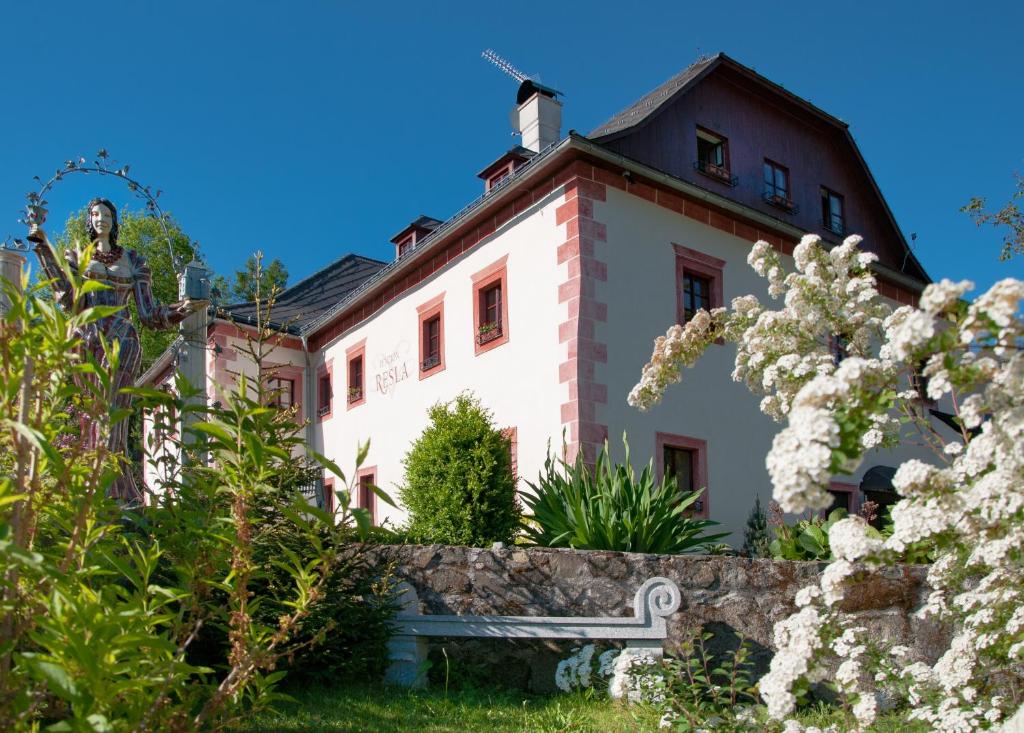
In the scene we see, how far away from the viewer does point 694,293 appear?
1446cm

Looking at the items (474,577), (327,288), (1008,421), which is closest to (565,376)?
(474,577)

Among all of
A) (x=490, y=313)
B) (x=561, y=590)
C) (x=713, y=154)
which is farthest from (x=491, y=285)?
(x=561, y=590)

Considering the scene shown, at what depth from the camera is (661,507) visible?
7.75m

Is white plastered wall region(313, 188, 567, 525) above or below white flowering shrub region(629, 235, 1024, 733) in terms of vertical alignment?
above

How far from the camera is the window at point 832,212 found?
17.2 metres

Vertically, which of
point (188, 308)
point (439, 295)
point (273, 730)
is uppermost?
point (439, 295)

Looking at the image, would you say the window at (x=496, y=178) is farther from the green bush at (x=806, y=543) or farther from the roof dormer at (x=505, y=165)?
the green bush at (x=806, y=543)

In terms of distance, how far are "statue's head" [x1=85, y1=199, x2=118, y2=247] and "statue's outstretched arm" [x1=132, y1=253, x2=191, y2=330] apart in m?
0.27

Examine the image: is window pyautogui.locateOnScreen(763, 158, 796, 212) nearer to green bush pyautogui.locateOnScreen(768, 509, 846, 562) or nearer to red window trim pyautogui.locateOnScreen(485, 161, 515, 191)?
red window trim pyautogui.locateOnScreen(485, 161, 515, 191)

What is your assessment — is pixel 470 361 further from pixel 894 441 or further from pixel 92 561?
pixel 92 561

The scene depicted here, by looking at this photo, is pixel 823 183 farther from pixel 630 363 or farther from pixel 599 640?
pixel 599 640

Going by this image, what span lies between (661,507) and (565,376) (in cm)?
487

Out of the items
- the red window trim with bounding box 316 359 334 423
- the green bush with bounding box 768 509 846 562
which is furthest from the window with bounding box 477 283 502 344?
the red window trim with bounding box 316 359 334 423

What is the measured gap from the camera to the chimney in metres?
17.7
